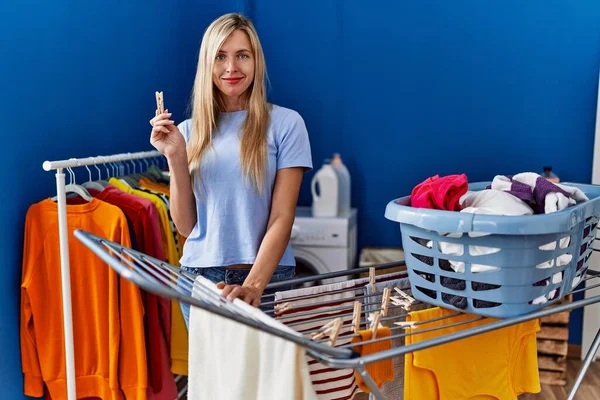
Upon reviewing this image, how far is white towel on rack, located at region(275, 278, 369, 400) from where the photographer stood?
4.82 ft

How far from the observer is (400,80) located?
12.1 ft

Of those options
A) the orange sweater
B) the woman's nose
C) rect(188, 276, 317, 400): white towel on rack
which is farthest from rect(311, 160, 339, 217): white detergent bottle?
rect(188, 276, 317, 400): white towel on rack

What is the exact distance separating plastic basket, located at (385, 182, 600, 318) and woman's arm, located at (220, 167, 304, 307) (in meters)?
0.33

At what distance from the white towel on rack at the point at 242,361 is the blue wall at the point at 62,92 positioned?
1.10m

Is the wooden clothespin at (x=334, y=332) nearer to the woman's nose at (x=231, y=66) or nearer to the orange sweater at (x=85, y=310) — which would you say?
the woman's nose at (x=231, y=66)

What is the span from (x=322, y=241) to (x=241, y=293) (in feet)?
6.68

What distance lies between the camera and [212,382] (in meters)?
1.40

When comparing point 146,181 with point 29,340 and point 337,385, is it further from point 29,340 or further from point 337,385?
point 337,385

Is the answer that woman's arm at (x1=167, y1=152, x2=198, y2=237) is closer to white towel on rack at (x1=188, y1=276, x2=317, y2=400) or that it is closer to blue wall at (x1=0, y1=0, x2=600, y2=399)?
white towel on rack at (x1=188, y1=276, x2=317, y2=400)

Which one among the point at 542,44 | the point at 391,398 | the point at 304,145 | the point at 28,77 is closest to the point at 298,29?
the point at 542,44

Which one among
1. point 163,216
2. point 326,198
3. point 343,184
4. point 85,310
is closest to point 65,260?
point 85,310

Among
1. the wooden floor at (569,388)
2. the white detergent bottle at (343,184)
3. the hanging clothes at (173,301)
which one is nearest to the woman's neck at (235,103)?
the hanging clothes at (173,301)

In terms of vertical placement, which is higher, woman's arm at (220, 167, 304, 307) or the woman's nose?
the woman's nose

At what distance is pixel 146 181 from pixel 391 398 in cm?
143
